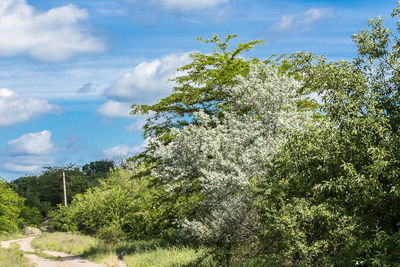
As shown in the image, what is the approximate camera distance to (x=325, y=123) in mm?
9859

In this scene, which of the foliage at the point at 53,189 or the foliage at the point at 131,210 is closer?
the foliage at the point at 131,210

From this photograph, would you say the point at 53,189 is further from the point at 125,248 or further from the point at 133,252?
the point at 133,252

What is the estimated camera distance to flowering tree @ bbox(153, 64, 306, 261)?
14570mm

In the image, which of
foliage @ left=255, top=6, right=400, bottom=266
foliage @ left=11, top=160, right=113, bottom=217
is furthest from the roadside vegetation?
foliage @ left=11, top=160, right=113, bottom=217

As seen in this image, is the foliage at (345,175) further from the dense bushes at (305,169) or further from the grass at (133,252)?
the grass at (133,252)

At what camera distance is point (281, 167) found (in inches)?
462

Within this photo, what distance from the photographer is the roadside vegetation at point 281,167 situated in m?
9.05

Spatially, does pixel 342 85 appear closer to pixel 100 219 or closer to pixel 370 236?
pixel 370 236

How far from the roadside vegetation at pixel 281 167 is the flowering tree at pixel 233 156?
0.05 meters

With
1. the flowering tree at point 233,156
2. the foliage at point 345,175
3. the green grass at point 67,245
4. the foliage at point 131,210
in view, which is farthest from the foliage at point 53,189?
the foliage at point 345,175

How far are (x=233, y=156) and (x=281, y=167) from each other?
3.56 meters

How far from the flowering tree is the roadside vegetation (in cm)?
5

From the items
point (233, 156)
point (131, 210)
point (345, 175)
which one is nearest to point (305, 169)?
point (345, 175)

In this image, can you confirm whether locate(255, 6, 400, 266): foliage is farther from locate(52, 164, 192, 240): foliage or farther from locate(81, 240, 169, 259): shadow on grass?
locate(81, 240, 169, 259): shadow on grass
